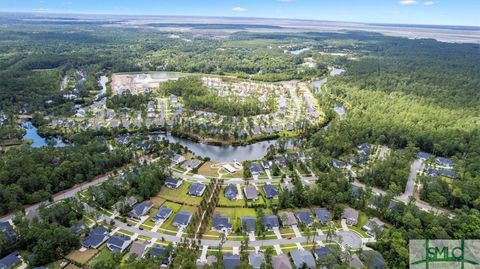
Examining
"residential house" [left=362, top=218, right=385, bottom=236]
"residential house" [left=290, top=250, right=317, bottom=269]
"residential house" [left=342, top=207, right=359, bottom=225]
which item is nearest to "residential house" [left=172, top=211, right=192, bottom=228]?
"residential house" [left=290, top=250, right=317, bottom=269]

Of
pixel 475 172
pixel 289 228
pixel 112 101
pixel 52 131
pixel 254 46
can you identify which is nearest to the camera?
pixel 289 228

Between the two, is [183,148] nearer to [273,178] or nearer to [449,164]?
[273,178]

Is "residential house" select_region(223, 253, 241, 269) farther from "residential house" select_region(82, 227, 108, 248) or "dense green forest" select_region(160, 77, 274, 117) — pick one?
"dense green forest" select_region(160, 77, 274, 117)

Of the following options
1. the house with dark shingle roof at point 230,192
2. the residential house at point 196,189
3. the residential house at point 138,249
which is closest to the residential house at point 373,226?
the house with dark shingle roof at point 230,192

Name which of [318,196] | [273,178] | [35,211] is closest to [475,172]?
[318,196]

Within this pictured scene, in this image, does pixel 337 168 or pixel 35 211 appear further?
pixel 337 168

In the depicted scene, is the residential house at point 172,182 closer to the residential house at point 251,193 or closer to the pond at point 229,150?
the residential house at point 251,193

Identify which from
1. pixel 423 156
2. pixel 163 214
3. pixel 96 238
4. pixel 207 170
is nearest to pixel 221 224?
pixel 163 214
